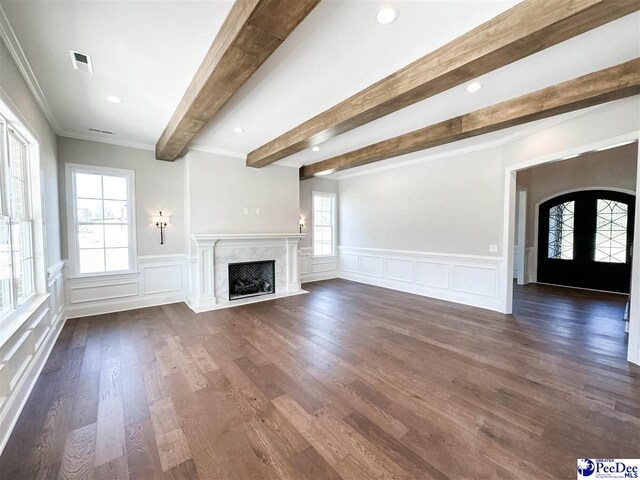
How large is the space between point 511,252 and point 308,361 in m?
3.74

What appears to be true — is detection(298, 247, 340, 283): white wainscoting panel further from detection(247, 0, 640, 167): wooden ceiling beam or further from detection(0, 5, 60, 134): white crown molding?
detection(0, 5, 60, 134): white crown molding

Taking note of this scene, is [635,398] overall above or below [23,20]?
below

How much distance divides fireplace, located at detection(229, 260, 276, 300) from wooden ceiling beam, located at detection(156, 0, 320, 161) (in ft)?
10.5

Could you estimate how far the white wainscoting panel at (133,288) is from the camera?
4305 mm

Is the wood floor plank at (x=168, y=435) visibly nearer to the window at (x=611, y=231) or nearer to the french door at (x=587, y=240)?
the french door at (x=587, y=240)

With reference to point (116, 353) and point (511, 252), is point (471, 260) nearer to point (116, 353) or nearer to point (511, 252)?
point (511, 252)

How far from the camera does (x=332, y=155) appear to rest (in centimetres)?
553

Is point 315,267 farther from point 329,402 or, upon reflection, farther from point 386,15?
point 386,15

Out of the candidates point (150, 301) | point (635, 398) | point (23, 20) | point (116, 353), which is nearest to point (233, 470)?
point (116, 353)

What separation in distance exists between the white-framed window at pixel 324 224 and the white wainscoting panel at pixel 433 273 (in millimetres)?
648

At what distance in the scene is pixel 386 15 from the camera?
1826 millimetres

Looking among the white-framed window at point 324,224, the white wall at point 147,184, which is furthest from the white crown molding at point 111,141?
the white-framed window at point 324,224

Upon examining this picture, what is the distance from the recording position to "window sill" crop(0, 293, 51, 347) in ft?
6.51

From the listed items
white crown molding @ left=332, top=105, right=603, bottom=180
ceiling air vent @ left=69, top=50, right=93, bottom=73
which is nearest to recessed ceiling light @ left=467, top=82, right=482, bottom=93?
white crown molding @ left=332, top=105, right=603, bottom=180
